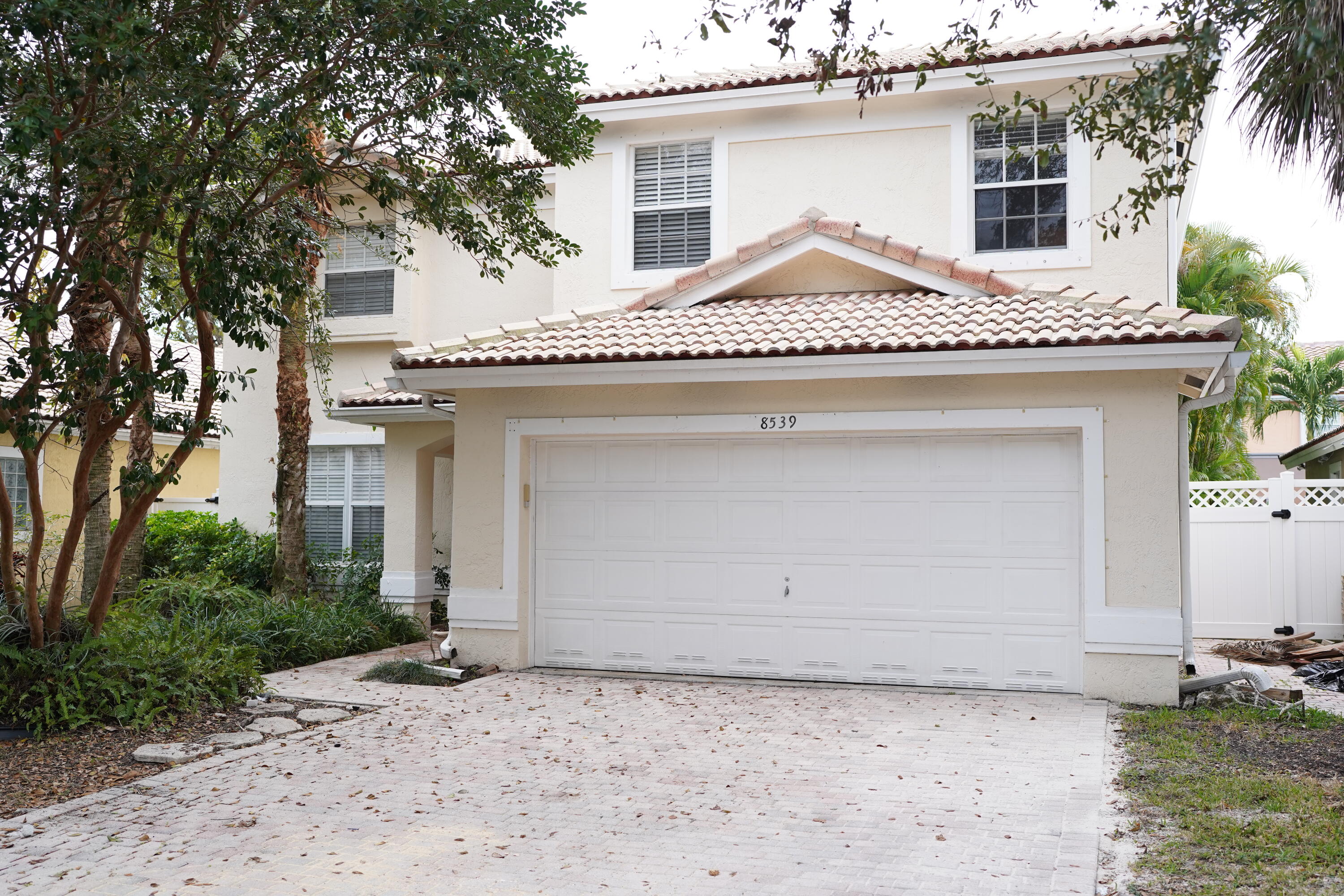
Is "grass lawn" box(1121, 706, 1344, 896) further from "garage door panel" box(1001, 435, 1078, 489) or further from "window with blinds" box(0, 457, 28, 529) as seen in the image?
"window with blinds" box(0, 457, 28, 529)

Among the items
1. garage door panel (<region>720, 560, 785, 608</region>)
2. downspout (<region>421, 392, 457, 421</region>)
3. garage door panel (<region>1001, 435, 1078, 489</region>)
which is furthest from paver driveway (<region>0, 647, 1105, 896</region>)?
downspout (<region>421, 392, 457, 421</region>)

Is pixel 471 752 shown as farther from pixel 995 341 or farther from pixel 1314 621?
pixel 1314 621

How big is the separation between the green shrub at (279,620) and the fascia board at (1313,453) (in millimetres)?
15549

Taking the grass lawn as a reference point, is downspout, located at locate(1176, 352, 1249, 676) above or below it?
above

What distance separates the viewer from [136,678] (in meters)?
8.68

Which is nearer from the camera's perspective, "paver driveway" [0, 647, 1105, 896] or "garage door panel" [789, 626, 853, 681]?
"paver driveway" [0, 647, 1105, 896]

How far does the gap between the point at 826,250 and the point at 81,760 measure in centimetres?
832

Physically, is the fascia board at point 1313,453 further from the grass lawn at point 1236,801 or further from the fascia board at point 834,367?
the fascia board at point 834,367

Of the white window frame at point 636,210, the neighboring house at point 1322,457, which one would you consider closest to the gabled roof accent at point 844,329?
the white window frame at point 636,210

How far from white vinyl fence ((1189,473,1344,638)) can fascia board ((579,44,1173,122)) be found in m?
5.34

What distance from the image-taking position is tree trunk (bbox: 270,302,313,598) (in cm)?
1416

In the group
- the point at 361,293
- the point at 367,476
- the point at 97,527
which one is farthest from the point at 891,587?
the point at 361,293

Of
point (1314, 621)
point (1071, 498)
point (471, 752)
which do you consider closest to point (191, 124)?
point (471, 752)

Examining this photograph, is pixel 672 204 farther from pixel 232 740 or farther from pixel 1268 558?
pixel 232 740
